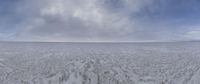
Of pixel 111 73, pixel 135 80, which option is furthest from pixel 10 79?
pixel 135 80

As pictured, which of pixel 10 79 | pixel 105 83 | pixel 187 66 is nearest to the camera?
pixel 10 79

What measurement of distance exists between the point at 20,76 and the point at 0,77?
1325 mm

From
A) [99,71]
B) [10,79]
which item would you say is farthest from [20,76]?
[99,71]

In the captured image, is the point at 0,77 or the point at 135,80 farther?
the point at 135,80

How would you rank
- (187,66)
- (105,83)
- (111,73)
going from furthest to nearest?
(187,66) < (111,73) < (105,83)

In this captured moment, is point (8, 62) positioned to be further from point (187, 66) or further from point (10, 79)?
point (187, 66)

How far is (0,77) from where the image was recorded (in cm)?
1090

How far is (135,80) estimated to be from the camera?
11.9 metres

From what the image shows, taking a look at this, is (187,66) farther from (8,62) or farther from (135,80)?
(8,62)

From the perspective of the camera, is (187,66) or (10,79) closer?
(10,79)

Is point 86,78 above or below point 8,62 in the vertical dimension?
below

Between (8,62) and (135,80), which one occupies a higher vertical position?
(8,62)

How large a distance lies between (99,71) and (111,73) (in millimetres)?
1099

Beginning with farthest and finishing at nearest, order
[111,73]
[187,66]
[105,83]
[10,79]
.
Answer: [187,66] → [111,73] → [105,83] → [10,79]
